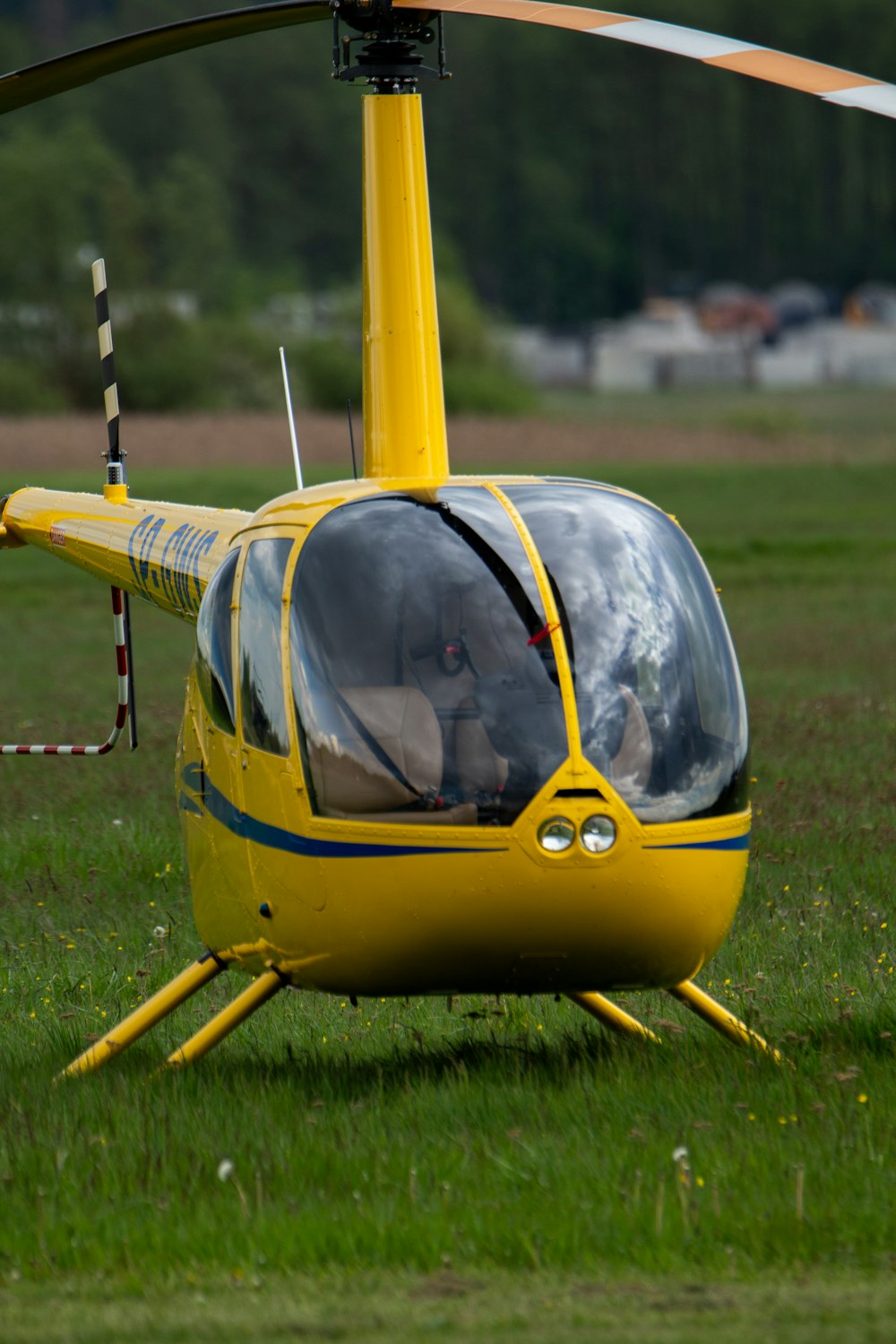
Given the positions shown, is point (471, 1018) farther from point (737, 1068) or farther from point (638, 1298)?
point (638, 1298)

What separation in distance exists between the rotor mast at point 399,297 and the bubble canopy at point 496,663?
1.09m

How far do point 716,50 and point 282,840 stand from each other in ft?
8.88

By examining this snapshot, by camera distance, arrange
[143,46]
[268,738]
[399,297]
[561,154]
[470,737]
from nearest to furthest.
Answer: [470,737]
[268,738]
[143,46]
[399,297]
[561,154]

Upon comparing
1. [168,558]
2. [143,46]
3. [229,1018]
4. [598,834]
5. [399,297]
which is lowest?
[229,1018]

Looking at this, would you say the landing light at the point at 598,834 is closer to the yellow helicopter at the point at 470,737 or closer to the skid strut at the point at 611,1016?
the yellow helicopter at the point at 470,737

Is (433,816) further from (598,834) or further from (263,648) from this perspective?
(263,648)

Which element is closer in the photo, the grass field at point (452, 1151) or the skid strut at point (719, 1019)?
the grass field at point (452, 1151)

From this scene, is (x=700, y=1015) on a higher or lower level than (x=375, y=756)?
lower

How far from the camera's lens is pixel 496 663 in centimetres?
542


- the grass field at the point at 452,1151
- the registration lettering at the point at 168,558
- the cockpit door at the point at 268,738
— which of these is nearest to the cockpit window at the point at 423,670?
the cockpit door at the point at 268,738

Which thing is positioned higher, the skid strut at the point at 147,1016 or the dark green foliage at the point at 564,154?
the dark green foliage at the point at 564,154

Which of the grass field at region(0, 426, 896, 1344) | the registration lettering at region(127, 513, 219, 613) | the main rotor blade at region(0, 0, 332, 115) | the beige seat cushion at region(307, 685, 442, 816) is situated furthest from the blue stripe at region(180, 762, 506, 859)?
the main rotor blade at region(0, 0, 332, 115)

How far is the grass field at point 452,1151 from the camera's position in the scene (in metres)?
4.56

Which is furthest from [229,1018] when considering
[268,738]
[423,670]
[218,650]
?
[423,670]
